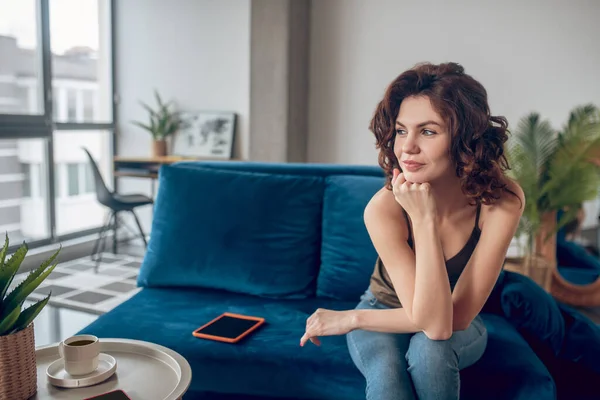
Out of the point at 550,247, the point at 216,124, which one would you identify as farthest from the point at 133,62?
the point at 550,247

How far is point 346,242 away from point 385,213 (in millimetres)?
530

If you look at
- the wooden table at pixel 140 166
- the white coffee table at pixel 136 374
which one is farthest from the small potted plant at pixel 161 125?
the white coffee table at pixel 136 374

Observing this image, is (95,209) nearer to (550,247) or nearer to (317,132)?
(317,132)

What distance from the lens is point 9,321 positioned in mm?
1079

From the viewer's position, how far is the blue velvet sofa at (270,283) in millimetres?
1575

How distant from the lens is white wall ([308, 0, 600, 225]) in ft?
13.8

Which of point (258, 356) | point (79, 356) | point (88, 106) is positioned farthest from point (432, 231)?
point (88, 106)

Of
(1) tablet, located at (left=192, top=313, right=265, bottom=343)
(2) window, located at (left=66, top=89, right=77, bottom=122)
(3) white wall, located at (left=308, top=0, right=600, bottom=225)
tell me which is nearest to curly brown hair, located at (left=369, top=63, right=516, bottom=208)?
(1) tablet, located at (left=192, top=313, right=265, bottom=343)

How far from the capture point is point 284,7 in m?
4.36

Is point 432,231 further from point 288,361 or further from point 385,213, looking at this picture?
point 288,361

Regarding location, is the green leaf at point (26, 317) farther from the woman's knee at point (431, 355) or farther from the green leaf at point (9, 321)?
the woman's knee at point (431, 355)

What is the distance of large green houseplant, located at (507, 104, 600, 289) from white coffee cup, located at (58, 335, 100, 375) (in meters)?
2.72

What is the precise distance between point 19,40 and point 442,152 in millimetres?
3981

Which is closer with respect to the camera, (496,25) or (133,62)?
(496,25)
